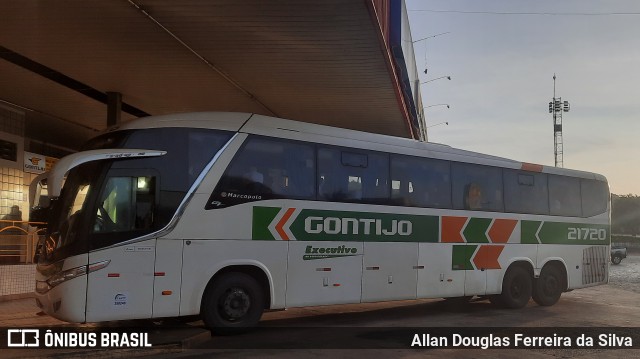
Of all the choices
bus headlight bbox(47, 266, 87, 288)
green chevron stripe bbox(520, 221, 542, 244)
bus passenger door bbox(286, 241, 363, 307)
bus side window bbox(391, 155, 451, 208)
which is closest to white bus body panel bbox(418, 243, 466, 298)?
Answer: bus side window bbox(391, 155, 451, 208)

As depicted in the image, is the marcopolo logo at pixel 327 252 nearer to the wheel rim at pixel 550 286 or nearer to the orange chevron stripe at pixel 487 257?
the orange chevron stripe at pixel 487 257

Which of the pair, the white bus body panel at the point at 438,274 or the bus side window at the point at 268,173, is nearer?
the bus side window at the point at 268,173

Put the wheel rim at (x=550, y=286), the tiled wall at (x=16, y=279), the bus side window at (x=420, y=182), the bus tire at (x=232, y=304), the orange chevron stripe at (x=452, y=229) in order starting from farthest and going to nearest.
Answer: the wheel rim at (x=550, y=286) < the orange chevron stripe at (x=452, y=229) < the tiled wall at (x=16, y=279) < the bus side window at (x=420, y=182) < the bus tire at (x=232, y=304)

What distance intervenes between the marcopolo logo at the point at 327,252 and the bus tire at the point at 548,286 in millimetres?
6059

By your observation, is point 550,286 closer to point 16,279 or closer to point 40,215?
point 40,215

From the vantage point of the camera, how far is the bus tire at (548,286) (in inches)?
563

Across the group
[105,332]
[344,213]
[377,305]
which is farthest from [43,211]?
[377,305]

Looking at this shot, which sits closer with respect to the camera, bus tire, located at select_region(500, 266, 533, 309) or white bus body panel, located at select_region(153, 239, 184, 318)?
white bus body panel, located at select_region(153, 239, 184, 318)

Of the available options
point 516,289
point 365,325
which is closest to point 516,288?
point 516,289

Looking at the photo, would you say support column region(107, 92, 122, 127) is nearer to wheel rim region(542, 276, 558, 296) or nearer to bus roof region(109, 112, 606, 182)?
bus roof region(109, 112, 606, 182)

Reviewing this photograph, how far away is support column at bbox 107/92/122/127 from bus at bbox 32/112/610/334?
670 cm

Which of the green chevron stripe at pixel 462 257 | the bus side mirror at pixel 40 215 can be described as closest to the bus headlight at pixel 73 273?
the bus side mirror at pixel 40 215

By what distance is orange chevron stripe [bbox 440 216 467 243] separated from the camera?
40.6 ft

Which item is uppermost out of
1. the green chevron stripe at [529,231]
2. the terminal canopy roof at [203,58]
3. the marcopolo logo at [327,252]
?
the terminal canopy roof at [203,58]
